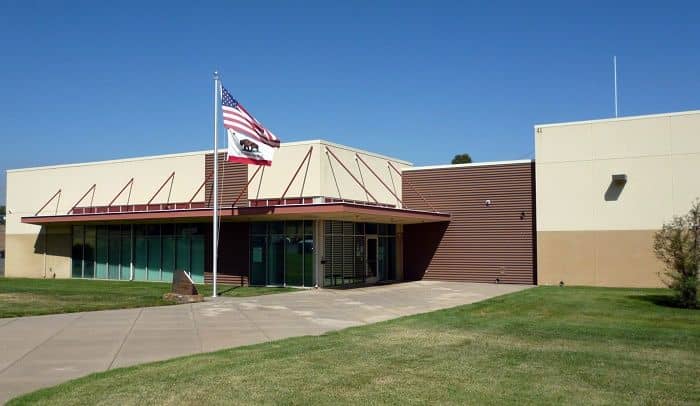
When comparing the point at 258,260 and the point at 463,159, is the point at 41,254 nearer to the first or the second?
the point at 258,260

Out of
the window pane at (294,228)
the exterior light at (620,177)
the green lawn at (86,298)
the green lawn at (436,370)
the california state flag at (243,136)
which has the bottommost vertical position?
the green lawn at (86,298)

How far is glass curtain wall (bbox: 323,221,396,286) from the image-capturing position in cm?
2808

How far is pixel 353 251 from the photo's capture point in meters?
29.8

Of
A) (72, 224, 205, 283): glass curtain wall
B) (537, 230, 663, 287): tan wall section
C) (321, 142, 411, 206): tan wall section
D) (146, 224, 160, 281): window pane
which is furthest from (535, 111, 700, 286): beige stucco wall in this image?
(146, 224, 160, 281): window pane

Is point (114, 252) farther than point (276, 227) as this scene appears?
Yes

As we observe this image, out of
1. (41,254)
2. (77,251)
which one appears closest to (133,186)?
(77,251)

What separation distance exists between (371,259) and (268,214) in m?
7.31

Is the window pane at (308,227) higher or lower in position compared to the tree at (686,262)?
higher

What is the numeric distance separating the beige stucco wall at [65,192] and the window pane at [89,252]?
1.35m

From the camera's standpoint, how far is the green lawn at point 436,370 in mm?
7805

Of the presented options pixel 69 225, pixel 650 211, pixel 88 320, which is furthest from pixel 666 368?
pixel 69 225

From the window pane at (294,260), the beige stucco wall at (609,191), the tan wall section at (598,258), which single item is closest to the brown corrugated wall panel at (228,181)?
the window pane at (294,260)

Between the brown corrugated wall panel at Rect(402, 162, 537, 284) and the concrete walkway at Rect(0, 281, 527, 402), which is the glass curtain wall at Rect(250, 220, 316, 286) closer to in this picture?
the concrete walkway at Rect(0, 281, 527, 402)

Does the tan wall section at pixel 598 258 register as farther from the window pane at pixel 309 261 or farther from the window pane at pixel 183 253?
the window pane at pixel 183 253
